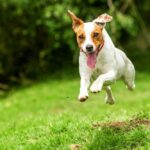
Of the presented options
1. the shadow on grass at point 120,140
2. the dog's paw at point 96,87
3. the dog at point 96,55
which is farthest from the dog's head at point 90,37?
the shadow on grass at point 120,140

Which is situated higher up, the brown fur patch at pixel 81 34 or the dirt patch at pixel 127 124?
the brown fur patch at pixel 81 34

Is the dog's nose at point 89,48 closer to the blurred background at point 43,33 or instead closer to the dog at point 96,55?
the dog at point 96,55

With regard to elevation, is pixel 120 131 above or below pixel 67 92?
above

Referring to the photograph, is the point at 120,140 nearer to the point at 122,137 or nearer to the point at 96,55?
the point at 122,137

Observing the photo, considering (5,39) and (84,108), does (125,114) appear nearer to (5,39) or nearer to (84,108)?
(84,108)

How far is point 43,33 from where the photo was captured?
2741cm

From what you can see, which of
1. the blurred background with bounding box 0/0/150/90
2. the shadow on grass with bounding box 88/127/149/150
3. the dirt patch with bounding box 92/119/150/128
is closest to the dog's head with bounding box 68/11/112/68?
the shadow on grass with bounding box 88/127/149/150

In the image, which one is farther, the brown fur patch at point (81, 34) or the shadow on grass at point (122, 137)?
the shadow on grass at point (122, 137)

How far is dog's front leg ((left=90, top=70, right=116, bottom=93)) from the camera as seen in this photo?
922 centimetres

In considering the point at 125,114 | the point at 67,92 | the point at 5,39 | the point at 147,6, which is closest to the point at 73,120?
the point at 125,114

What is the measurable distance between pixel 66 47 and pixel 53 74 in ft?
4.73

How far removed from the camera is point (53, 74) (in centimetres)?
2688

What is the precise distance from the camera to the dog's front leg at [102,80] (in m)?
9.22

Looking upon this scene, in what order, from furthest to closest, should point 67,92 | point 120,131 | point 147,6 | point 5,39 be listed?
point 147,6
point 5,39
point 67,92
point 120,131
